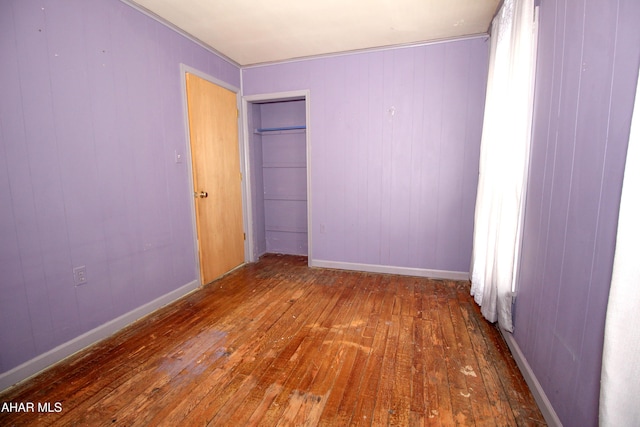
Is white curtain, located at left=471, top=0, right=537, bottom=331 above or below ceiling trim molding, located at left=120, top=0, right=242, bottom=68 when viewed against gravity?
below

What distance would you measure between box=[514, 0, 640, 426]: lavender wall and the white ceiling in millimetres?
1108

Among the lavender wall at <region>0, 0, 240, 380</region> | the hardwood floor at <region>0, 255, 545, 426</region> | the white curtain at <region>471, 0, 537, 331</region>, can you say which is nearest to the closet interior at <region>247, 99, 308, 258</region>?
the lavender wall at <region>0, 0, 240, 380</region>

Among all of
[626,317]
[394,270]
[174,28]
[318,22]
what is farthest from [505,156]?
[174,28]

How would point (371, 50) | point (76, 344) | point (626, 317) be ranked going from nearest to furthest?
point (626, 317) → point (76, 344) → point (371, 50)

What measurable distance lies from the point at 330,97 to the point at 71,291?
3090 mm

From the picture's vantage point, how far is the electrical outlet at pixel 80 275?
2.00 meters

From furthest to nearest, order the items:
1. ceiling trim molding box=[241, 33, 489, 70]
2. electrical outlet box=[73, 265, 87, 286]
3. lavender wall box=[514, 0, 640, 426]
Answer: ceiling trim molding box=[241, 33, 489, 70] → electrical outlet box=[73, 265, 87, 286] → lavender wall box=[514, 0, 640, 426]

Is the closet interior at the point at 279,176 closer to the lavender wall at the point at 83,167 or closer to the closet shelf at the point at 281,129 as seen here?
the closet shelf at the point at 281,129

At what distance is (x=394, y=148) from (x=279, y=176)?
178cm

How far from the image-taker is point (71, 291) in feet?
6.50

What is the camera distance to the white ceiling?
2.39m

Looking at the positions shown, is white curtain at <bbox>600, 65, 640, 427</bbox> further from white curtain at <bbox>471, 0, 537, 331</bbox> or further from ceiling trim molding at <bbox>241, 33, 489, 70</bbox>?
ceiling trim molding at <bbox>241, 33, 489, 70</bbox>

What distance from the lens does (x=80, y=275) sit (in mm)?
2029

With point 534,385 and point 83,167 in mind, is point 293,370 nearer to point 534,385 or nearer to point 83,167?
point 534,385
